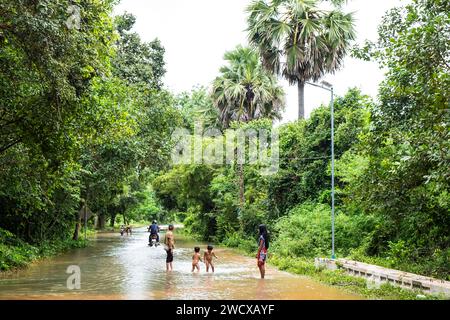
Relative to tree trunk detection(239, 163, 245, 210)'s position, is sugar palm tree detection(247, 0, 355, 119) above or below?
above

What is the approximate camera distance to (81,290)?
13117mm

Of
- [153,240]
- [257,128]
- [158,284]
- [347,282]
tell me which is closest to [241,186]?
[257,128]

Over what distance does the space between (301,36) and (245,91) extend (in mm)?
6477

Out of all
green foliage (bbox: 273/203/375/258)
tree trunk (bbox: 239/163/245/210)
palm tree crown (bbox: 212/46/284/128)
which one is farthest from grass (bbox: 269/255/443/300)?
palm tree crown (bbox: 212/46/284/128)

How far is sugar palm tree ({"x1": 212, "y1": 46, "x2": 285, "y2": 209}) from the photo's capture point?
32.5 meters

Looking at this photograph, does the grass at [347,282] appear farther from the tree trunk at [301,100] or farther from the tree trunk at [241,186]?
the tree trunk at [301,100]

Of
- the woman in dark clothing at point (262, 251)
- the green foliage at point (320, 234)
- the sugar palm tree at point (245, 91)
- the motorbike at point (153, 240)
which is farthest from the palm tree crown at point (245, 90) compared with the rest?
the woman in dark clothing at point (262, 251)

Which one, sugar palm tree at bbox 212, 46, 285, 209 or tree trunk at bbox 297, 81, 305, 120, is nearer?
tree trunk at bbox 297, 81, 305, 120

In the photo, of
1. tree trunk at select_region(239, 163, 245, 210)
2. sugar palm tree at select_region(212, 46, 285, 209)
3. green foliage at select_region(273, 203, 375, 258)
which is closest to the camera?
green foliage at select_region(273, 203, 375, 258)

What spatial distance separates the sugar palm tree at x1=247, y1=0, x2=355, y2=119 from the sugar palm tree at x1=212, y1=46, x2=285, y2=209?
3.95m

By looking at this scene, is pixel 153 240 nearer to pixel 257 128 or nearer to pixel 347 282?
pixel 257 128

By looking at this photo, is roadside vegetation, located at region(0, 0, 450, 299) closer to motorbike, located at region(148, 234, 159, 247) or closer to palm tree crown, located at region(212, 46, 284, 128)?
palm tree crown, located at region(212, 46, 284, 128)
